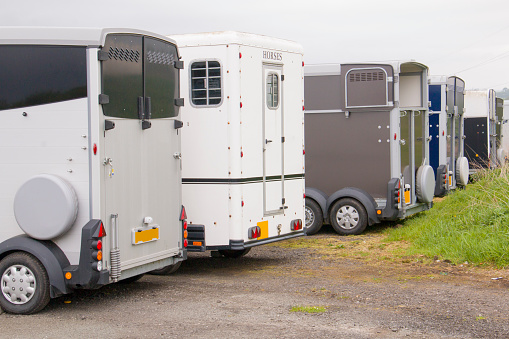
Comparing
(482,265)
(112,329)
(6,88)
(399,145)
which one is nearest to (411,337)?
(112,329)

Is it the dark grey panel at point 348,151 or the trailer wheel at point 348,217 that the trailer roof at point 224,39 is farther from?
the trailer wheel at point 348,217

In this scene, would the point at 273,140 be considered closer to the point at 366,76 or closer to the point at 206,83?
the point at 206,83

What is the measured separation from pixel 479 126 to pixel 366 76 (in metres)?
8.86

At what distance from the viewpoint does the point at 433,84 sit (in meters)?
14.9

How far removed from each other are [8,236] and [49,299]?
2.51 ft

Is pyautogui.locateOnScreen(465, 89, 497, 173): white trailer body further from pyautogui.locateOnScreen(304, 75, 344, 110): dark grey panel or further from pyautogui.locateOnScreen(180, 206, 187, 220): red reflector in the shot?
pyautogui.locateOnScreen(180, 206, 187, 220): red reflector

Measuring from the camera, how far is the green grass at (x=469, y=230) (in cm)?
912

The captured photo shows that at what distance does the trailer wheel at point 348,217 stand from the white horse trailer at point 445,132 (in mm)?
2962

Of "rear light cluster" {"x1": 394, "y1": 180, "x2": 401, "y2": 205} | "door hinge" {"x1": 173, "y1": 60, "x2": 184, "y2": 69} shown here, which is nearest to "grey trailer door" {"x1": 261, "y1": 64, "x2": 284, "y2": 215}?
"door hinge" {"x1": 173, "y1": 60, "x2": 184, "y2": 69}

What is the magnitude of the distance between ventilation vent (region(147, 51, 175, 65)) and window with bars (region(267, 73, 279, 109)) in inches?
63.5

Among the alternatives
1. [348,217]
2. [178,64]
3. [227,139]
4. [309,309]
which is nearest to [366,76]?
[348,217]

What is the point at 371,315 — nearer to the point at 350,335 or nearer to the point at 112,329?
the point at 350,335

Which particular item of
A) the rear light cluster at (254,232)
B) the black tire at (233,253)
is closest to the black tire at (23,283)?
the rear light cluster at (254,232)

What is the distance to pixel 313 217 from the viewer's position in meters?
12.7
